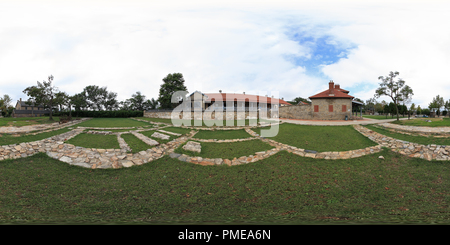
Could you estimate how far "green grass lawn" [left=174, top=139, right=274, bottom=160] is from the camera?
8.99m

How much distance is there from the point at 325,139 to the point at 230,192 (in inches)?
352

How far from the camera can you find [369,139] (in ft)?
37.1

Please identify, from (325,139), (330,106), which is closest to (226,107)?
(330,106)

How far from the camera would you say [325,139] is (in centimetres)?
1154

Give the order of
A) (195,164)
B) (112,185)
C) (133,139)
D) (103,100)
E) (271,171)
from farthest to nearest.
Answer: (103,100) < (133,139) < (195,164) < (271,171) < (112,185)

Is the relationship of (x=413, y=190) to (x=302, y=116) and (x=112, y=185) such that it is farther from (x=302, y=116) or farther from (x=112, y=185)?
(x=302, y=116)

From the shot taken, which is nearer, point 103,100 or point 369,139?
point 369,139

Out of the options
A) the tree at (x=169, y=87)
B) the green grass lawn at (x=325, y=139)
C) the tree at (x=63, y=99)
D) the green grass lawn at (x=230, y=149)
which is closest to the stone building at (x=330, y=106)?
the green grass lawn at (x=325, y=139)

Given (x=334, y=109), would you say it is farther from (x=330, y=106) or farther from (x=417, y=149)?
(x=417, y=149)

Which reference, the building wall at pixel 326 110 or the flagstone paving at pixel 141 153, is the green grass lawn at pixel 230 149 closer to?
the flagstone paving at pixel 141 153

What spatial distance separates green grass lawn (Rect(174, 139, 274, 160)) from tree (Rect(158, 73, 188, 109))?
26.1 metres

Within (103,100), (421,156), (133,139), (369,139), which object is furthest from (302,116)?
(103,100)

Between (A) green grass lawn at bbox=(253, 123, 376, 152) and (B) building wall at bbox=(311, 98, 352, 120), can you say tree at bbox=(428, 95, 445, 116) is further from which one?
(A) green grass lawn at bbox=(253, 123, 376, 152)
